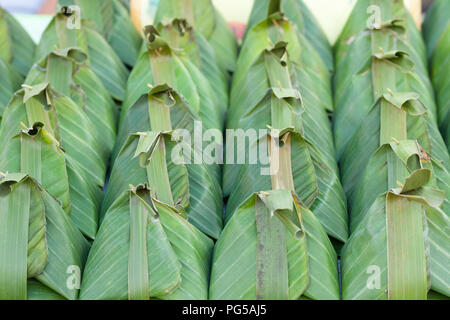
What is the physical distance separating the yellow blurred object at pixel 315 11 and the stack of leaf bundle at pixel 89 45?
270 mm

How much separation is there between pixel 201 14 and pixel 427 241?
89 centimetres

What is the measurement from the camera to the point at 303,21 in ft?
5.67

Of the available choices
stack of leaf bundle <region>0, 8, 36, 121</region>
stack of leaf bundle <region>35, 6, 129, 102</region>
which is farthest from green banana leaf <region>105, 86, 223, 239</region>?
stack of leaf bundle <region>0, 8, 36, 121</region>

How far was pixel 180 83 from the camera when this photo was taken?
4.64 feet

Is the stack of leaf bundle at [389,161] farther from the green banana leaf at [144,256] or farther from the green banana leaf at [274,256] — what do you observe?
the green banana leaf at [144,256]

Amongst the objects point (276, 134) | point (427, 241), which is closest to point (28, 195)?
point (276, 134)

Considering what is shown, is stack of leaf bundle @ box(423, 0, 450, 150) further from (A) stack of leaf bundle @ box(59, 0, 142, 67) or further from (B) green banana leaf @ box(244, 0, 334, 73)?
(A) stack of leaf bundle @ box(59, 0, 142, 67)

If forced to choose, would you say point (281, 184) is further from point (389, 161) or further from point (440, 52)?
point (440, 52)

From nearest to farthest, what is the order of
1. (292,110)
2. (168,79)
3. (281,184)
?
(281,184) → (292,110) → (168,79)

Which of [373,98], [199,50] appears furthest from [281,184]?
[199,50]

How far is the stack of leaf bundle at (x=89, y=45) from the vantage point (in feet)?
5.07

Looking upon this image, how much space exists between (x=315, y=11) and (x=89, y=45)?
1.97 feet
